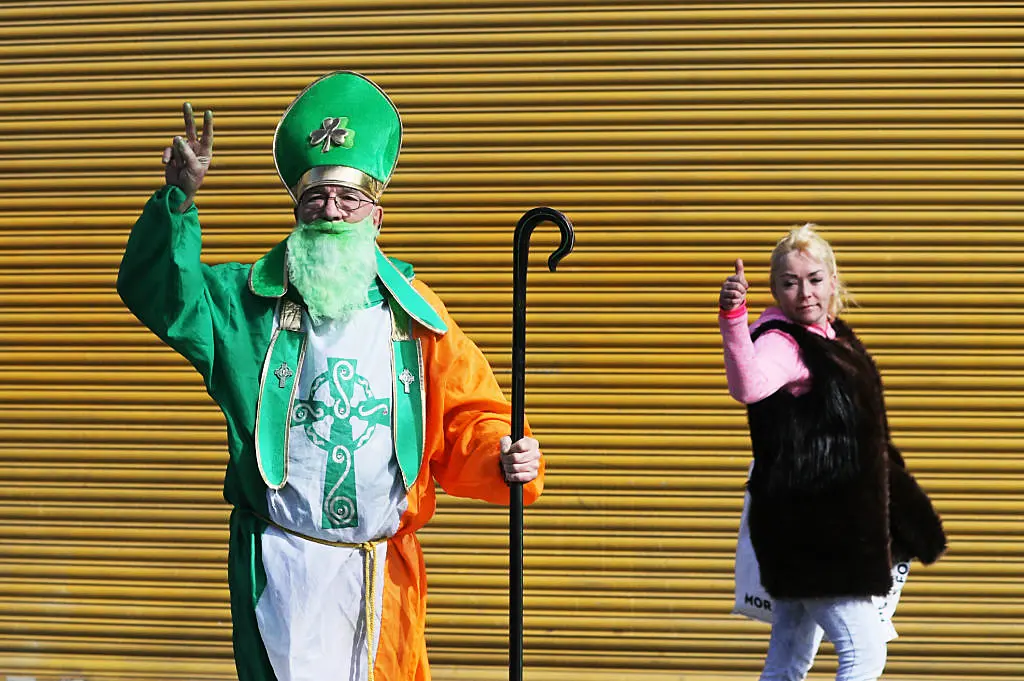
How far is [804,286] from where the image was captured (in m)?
3.94

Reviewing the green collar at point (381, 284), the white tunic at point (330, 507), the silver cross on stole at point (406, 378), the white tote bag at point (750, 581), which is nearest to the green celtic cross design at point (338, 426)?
the white tunic at point (330, 507)

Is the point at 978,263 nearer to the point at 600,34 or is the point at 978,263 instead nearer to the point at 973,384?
the point at 973,384

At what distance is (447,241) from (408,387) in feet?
7.88

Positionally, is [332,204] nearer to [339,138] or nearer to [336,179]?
[336,179]

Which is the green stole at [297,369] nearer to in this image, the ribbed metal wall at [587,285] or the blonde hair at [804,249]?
the blonde hair at [804,249]

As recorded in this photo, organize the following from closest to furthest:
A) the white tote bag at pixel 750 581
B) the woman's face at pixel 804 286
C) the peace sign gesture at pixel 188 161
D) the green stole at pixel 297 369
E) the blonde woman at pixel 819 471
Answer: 1. the peace sign gesture at pixel 188 161
2. the green stole at pixel 297 369
3. the blonde woman at pixel 819 471
4. the woman's face at pixel 804 286
5. the white tote bag at pixel 750 581

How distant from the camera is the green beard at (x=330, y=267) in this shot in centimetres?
313

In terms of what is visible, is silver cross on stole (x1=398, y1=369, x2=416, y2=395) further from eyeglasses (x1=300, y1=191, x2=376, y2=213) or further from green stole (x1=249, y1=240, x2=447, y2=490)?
eyeglasses (x1=300, y1=191, x2=376, y2=213)

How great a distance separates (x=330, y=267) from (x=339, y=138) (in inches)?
14.1

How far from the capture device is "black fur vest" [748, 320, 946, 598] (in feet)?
12.4

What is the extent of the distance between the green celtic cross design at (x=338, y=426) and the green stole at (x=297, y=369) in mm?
57

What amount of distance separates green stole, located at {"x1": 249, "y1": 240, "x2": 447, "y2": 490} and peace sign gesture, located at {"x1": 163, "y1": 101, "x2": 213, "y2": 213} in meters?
0.39

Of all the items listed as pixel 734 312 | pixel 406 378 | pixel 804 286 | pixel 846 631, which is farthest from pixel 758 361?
pixel 406 378

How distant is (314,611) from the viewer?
10.1 feet
